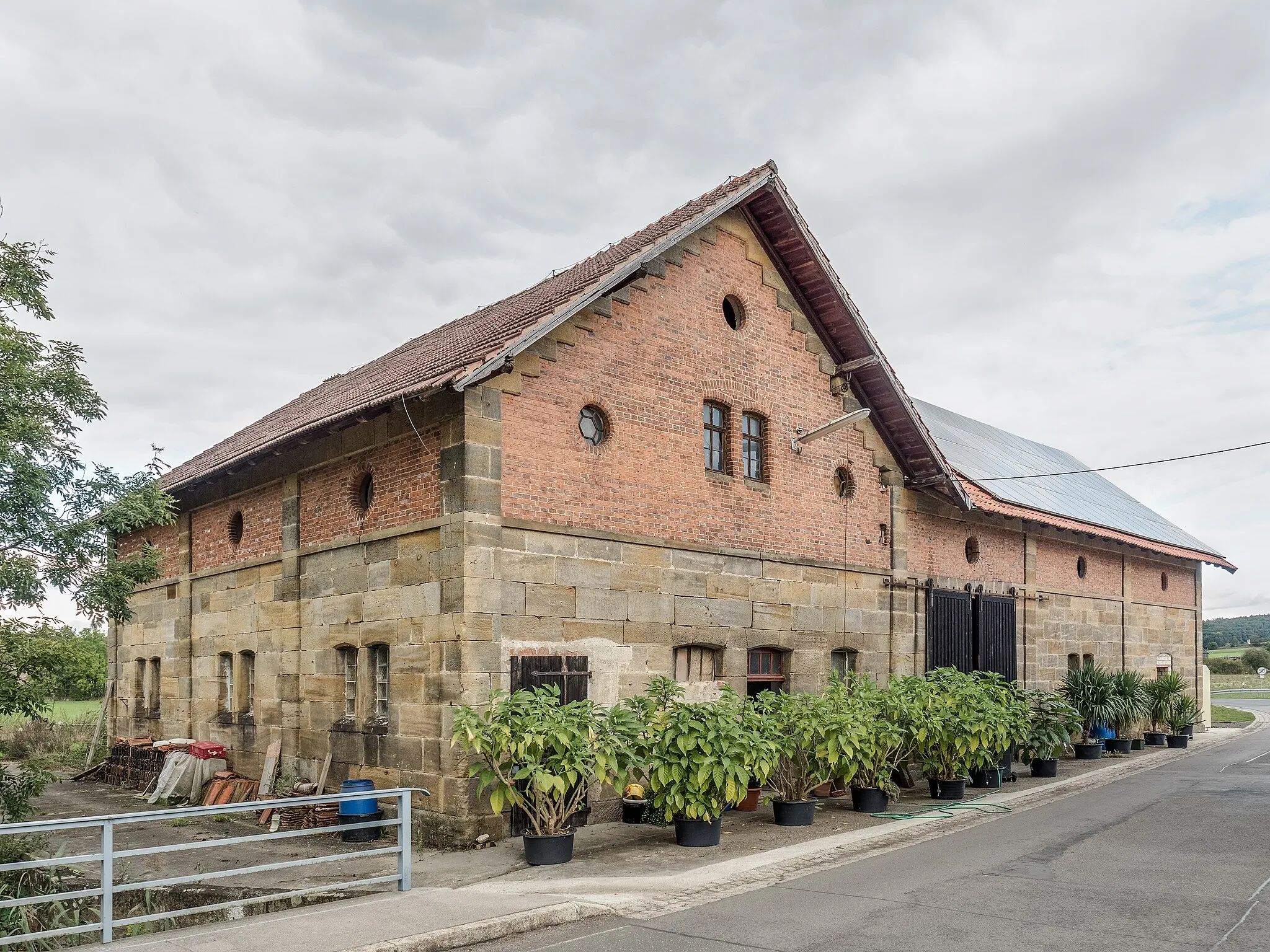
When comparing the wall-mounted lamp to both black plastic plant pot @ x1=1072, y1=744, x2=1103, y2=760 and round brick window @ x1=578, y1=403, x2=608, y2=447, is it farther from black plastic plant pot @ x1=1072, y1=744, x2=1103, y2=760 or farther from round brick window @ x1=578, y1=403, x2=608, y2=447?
black plastic plant pot @ x1=1072, y1=744, x2=1103, y2=760

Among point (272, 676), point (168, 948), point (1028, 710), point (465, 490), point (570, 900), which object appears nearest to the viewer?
point (168, 948)

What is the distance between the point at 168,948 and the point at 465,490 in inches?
233

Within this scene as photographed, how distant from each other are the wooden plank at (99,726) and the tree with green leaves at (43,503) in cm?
1051

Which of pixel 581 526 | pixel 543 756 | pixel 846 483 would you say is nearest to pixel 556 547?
pixel 581 526

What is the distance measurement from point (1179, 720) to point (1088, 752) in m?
4.42

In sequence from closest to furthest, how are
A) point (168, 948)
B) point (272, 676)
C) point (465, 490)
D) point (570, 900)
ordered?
point (168, 948)
point (570, 900)
point (465, 490)
point (272, 676)

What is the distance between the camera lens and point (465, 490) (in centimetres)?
1253

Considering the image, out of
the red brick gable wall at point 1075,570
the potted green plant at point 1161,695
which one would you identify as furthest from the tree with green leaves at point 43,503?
the potted green plant at point 1161,695

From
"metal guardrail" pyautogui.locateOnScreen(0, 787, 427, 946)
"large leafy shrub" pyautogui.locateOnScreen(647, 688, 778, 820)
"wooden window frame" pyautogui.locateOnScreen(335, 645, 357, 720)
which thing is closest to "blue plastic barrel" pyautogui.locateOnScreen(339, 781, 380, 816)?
"wooden window frame" pyautogui.locateOnScreen(335, 645, 357, 720)

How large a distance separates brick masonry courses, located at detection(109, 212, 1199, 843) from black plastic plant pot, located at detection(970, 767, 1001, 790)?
7.13ft

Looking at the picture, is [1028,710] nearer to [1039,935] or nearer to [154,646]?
[1039,935]

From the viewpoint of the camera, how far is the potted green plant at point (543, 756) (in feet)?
36.6

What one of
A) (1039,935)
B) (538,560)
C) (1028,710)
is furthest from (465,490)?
(1028,710)

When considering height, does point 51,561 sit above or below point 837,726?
above
